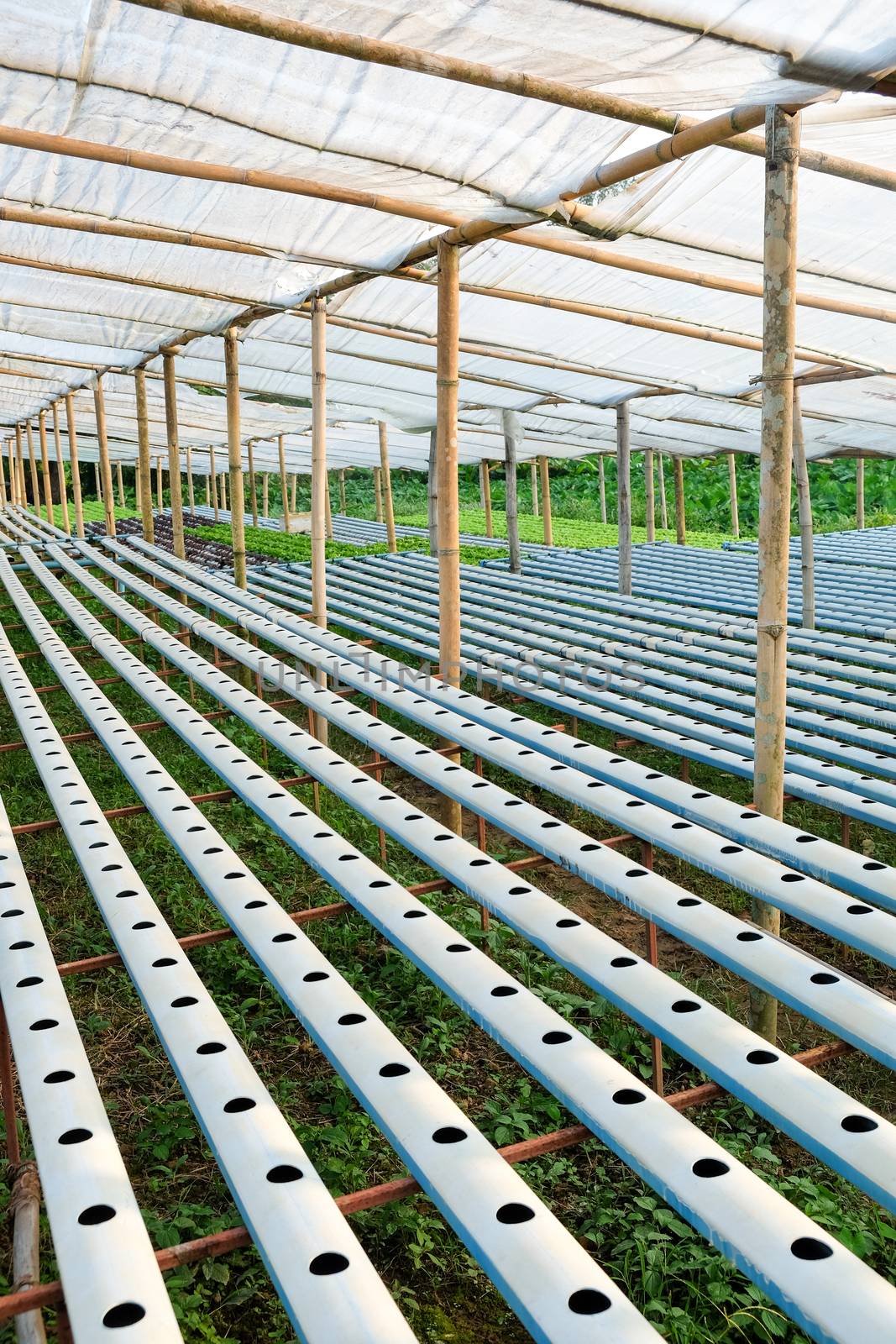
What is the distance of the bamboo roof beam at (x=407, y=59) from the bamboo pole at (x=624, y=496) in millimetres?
6823

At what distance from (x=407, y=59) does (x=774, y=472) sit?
1.72 m

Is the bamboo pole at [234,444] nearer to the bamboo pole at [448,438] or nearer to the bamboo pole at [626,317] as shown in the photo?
the bamboo pole at [626,317]

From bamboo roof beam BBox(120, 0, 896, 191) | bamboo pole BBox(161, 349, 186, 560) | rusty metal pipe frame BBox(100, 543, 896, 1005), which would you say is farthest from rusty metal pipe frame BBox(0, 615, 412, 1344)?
bamboo pole BBox(161, 349, 186, 560)

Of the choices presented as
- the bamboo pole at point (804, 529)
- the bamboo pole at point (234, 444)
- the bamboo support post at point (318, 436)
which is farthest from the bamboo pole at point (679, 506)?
the bamboo support post at point (318, 436)

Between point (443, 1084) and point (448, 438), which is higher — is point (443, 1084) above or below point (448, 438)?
below

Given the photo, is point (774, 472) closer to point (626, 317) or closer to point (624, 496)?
point (626, 317)

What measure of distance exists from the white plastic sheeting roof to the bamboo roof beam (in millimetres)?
56

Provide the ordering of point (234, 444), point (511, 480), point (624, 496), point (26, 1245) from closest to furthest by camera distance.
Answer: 1. point (26, 1245)
2. point (234, 444)
3. point (624, 496)
4. point (511, 480)

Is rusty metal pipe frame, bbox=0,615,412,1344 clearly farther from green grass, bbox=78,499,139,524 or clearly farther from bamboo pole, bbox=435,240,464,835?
green grass, bbox=78,499,139,524

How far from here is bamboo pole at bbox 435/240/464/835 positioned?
18.1 ft

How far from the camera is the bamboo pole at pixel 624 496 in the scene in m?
10.4

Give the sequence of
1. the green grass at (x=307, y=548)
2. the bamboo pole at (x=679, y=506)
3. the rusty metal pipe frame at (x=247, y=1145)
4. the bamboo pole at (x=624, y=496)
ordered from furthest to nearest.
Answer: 1. the bamboo pole at (x=679, y=506)
2. the green grass at (x=307, y=548)
3. the bamboo pole at (x=624, y=496)
4. the rusty metal pipe frame at (x=247, y=1145)

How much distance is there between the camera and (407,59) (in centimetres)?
314

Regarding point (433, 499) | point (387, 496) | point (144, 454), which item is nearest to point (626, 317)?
point (433, 499)
